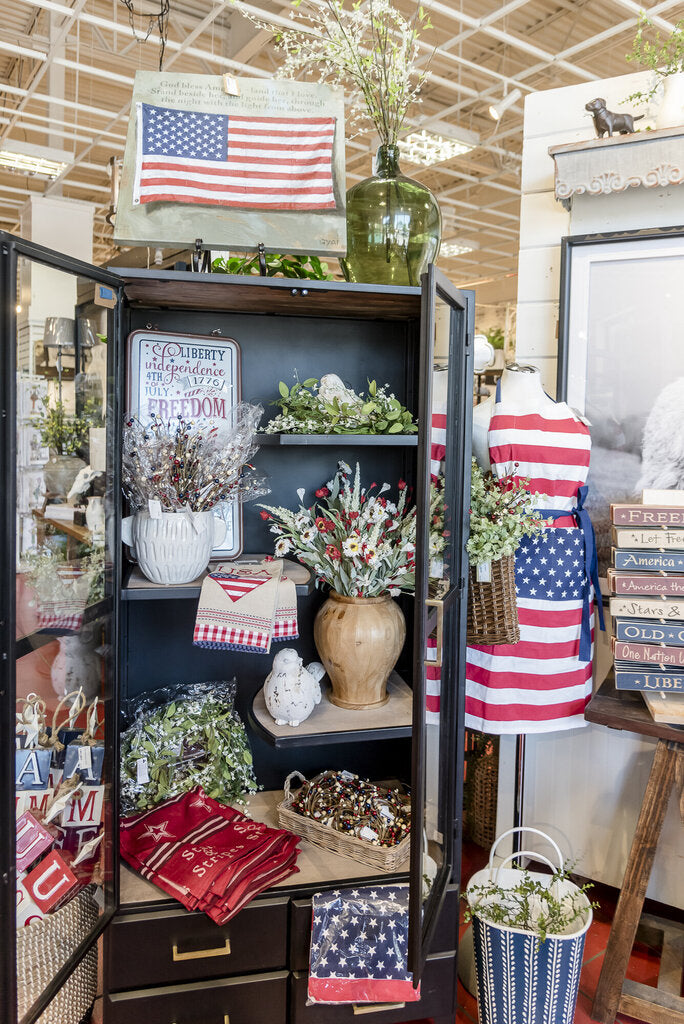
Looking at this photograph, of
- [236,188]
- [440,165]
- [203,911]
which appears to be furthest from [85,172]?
[203,911]

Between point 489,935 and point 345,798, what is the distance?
19.8 inches

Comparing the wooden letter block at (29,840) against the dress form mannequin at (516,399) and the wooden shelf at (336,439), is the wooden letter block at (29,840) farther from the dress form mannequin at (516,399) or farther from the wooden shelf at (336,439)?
the dress form mannequin at (516,399)

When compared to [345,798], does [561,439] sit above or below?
above

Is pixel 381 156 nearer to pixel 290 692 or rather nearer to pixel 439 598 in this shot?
pixel 439 598

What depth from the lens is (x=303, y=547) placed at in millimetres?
1966

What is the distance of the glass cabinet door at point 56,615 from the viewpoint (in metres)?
1.35

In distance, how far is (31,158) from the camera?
263 inches

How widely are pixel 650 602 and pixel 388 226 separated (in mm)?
1197

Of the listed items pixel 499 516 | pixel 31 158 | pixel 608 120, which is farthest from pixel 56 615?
pixel 31 158

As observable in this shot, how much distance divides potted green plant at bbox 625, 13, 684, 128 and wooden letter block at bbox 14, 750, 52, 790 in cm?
236

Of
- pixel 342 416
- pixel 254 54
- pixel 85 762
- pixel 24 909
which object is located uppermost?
pixel 254 54

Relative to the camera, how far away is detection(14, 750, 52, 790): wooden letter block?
148 centimetres

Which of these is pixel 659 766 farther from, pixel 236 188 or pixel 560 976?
pixel 236 188

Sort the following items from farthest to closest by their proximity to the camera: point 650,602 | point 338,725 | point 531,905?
point 531,905, point 650,602, point 338,725
